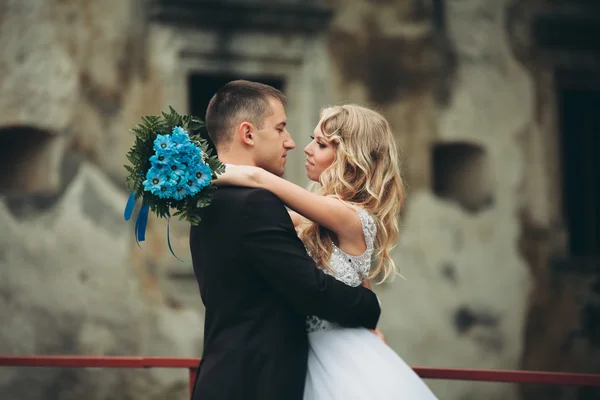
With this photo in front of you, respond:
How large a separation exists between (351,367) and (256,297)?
365 millimetres

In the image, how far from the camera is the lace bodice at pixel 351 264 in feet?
10.2

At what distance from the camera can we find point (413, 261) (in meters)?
9.21

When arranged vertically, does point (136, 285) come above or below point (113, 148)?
below

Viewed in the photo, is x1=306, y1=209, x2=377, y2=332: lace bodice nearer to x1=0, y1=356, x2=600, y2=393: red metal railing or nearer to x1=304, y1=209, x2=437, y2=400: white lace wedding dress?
x1=304, y1=209, x2=437, y2=400: white lace wedding dress

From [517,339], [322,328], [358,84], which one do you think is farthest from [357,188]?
[517,339]

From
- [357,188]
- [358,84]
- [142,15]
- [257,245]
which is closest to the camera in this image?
[257,245]

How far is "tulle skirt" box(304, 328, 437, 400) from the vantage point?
9.77ft

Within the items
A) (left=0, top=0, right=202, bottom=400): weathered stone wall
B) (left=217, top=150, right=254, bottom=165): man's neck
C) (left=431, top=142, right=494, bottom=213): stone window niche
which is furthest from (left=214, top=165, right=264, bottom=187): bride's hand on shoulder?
(left=431, top=142, right=494, bottom=213): stone window niche

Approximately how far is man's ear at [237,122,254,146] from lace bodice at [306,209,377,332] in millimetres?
407

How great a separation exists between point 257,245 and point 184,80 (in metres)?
5.64

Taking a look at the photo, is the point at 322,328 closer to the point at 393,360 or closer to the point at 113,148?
the point at 393,360

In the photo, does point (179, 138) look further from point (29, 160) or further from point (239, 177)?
point (29, 160)

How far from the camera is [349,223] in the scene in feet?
10.4

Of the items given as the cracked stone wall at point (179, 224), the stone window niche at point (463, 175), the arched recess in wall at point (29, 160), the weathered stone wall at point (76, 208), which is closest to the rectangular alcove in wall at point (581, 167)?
the cracked stone wall at point (179, 224)
